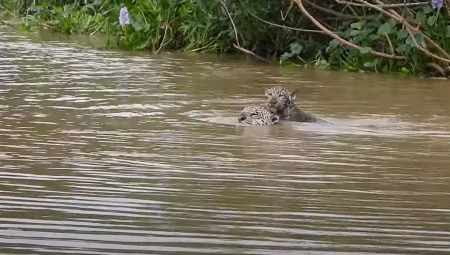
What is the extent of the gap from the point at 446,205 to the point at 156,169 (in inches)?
57.7

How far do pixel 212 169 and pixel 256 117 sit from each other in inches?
78.8

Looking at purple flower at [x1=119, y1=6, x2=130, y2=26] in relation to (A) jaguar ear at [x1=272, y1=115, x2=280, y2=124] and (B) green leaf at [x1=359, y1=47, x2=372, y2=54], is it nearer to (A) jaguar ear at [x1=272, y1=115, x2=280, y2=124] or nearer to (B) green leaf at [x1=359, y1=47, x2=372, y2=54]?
(B) green leaf at [x1=359, y1=47, x2=372, y2=54]

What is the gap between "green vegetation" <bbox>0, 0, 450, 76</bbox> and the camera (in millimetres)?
11148

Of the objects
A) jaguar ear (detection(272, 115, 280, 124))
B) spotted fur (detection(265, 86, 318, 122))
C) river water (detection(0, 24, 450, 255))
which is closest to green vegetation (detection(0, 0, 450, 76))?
river water (detection(0, 24, 450, 255))

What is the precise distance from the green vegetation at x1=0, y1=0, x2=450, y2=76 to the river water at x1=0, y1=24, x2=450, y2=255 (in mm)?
1316

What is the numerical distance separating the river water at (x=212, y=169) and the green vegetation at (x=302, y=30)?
51.8 inches

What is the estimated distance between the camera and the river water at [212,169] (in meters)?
3.94

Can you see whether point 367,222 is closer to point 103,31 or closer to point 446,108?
point 446,108

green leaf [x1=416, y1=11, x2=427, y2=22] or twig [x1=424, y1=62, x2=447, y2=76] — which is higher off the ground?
green leaf [x1=416, y1=11, x2=427, y2=22]

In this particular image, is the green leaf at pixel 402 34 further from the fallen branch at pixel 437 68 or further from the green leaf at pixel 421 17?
the fallen branch at pixel 437 68

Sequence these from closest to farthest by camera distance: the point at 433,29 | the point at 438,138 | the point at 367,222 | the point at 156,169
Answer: the point at 367,222 < the point at 156,169 < the point at 438,138 < the point at 433,29

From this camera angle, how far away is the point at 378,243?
154 inches

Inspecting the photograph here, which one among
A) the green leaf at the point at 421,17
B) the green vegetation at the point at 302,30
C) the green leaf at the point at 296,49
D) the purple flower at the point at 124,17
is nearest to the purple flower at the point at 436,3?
the green vegetation at the point at 302,30

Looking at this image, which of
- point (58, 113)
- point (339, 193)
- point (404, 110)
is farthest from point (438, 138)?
point (58, 113)
